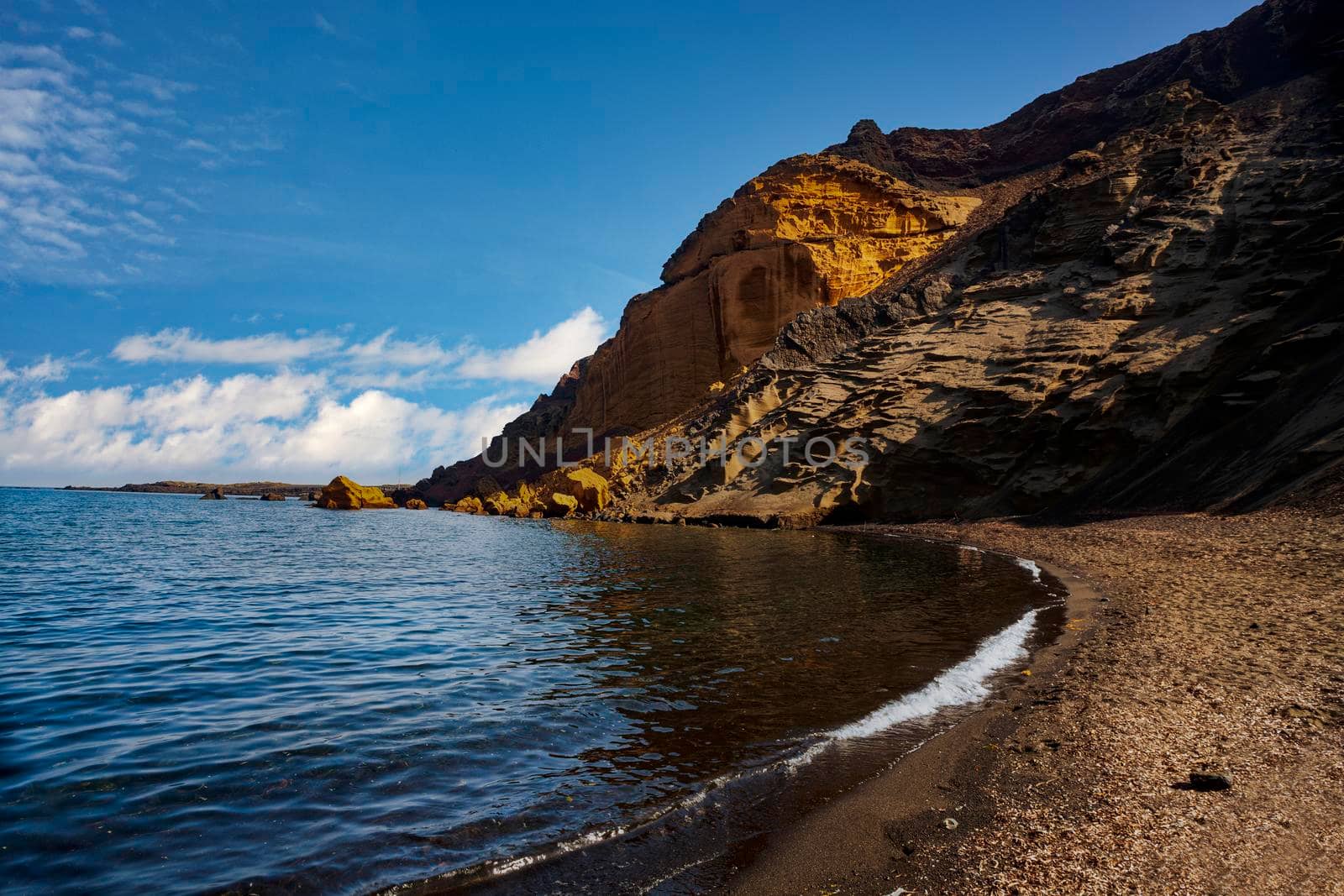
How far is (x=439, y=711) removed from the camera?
7609mm

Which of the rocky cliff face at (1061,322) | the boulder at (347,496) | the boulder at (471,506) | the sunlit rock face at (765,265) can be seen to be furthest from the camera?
the boulder at (347,496)

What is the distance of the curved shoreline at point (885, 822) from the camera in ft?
13.4

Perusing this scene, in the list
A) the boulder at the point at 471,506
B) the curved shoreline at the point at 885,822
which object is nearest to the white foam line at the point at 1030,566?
the curved shoreline at the point at 885,822

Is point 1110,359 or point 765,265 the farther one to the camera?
point 765,265

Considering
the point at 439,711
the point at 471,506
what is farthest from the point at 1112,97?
the point at 439,711

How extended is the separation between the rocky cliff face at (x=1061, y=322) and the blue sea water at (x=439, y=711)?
1273 centimetres

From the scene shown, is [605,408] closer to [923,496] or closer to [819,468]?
[819,468]

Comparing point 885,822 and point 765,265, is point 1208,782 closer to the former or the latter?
point 885,822

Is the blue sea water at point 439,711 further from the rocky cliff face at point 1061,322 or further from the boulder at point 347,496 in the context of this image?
the boulder at point 347,496

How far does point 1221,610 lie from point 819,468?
28.3 meters

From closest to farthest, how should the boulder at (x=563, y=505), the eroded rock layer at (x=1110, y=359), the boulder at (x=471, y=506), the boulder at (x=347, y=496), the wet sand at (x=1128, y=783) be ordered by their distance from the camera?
1. the wet sand at (x=1128, y=783)
2. the eroded rock layer at (x=1110, y=359)
3. the boulder at (x=563, y=505)
4. the boulder at (x=471, y=506)
5. the boulder at (x=347, y=496)

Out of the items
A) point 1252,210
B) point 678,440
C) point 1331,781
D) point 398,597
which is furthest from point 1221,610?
point 678,440

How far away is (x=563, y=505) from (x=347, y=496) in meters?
39.7

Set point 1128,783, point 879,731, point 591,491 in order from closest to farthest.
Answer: point 1128,783 < point 879,731 < point 591,491
